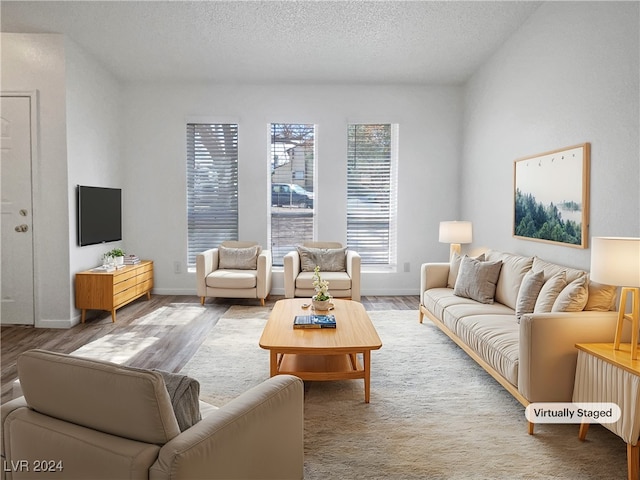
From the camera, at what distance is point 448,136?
22.2 feet

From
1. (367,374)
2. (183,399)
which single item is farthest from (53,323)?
(183,399)

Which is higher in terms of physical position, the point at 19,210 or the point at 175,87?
the point at 175,87

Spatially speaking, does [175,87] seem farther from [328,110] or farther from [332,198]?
[332,198]

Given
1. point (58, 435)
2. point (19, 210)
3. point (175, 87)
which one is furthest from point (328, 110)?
point (58, 435)

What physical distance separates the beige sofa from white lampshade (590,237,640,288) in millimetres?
328

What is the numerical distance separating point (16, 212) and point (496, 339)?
4.84m

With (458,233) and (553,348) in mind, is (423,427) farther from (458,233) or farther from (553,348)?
(458,233)

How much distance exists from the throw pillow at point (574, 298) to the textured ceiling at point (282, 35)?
8.85 feet

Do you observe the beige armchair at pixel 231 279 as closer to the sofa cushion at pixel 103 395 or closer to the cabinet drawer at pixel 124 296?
the cabinet drawer at pixel 124 296

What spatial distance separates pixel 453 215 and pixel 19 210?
17.8 ft

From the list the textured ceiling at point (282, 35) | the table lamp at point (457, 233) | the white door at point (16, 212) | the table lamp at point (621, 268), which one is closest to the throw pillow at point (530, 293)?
the table lamp at point (621, 268)

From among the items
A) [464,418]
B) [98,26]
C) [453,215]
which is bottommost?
[464,418]

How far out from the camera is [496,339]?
10.5ft

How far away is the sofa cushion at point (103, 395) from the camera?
137 cm
